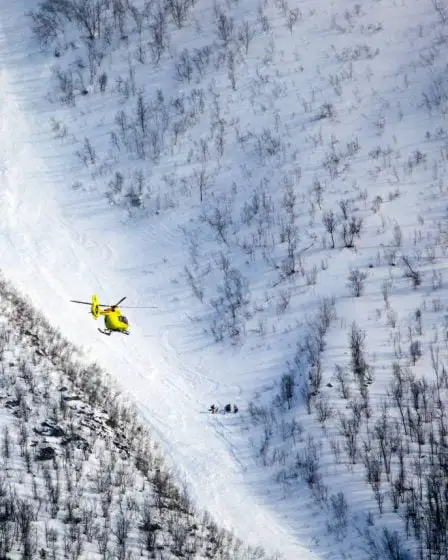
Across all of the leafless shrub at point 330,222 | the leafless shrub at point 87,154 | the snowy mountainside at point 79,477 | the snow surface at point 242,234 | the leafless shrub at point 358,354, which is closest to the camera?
the snowy mountainside at point 79,477

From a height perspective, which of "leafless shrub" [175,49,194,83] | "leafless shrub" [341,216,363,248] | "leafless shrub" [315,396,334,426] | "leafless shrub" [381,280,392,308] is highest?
"leafless shrub" [175,49,194,83]

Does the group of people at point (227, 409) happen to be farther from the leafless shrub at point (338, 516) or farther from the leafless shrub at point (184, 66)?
the leafless shrub at point (184, 66)

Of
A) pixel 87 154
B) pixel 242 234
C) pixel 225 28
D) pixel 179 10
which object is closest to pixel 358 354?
pixel 242 234

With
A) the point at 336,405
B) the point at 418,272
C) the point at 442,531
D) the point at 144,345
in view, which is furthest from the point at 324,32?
the point at 442,531

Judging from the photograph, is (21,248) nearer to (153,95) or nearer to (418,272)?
(153,95)

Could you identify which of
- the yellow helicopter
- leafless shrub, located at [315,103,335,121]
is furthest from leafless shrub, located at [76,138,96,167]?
the yellow helicopter

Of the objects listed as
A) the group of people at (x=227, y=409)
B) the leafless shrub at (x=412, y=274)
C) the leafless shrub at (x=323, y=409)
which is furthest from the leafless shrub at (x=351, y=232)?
Answer: the group of people at (x=227, y=409)

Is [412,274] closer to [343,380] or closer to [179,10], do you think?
[343,380]

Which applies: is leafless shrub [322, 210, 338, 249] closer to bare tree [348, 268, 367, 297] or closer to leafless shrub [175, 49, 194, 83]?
bare tree [348, 268, 367, 297]
